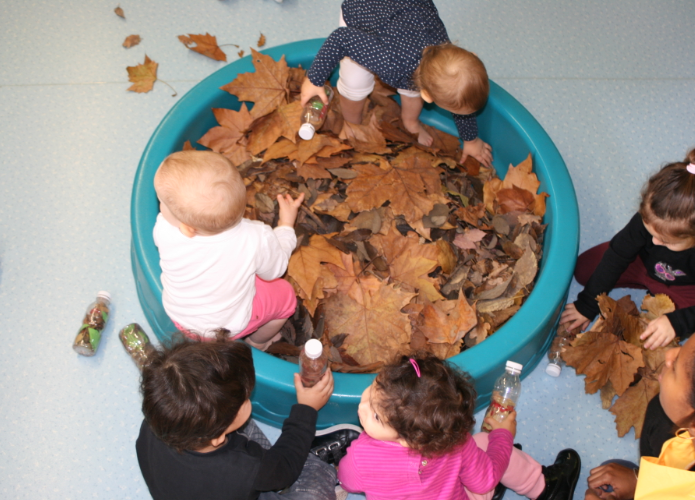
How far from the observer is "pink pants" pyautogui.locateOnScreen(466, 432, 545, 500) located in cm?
135

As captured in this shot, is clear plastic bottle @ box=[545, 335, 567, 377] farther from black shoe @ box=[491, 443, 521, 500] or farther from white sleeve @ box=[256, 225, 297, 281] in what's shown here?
white sleeve @ box=[256, 225, 297, 281]

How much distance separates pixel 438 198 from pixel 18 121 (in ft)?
4.84

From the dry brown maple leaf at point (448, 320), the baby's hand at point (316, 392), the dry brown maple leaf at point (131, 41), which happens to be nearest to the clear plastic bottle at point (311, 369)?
the baby's hand at point (316, 392)

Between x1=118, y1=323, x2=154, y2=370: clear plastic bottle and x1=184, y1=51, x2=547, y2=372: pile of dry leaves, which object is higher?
x1=184, y1=51, x2=547, y2=372: pile of dry leaves

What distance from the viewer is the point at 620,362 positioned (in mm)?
1467

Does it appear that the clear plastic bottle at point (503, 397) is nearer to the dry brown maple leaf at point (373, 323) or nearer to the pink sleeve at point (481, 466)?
the pink sleeve at point (481, 466)

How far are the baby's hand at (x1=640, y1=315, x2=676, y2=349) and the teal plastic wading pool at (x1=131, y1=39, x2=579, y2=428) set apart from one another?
0.74 ft

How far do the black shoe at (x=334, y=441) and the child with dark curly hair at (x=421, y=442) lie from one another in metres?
0.11

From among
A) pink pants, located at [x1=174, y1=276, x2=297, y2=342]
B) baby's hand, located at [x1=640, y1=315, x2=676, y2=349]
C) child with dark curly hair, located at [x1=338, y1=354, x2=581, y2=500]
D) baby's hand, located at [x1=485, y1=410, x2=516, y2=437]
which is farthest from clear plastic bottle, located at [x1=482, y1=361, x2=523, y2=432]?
pink pants, located at [x1=174, y1=276, x2=297, y2=342]

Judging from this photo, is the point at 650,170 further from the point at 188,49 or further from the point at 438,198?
the point at 188,49

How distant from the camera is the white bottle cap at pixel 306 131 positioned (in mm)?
1618

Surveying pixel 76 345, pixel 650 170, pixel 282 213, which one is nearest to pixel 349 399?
pixel 282 213

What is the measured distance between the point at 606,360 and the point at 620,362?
0.03 m

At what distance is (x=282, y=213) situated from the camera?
4.82 ft
